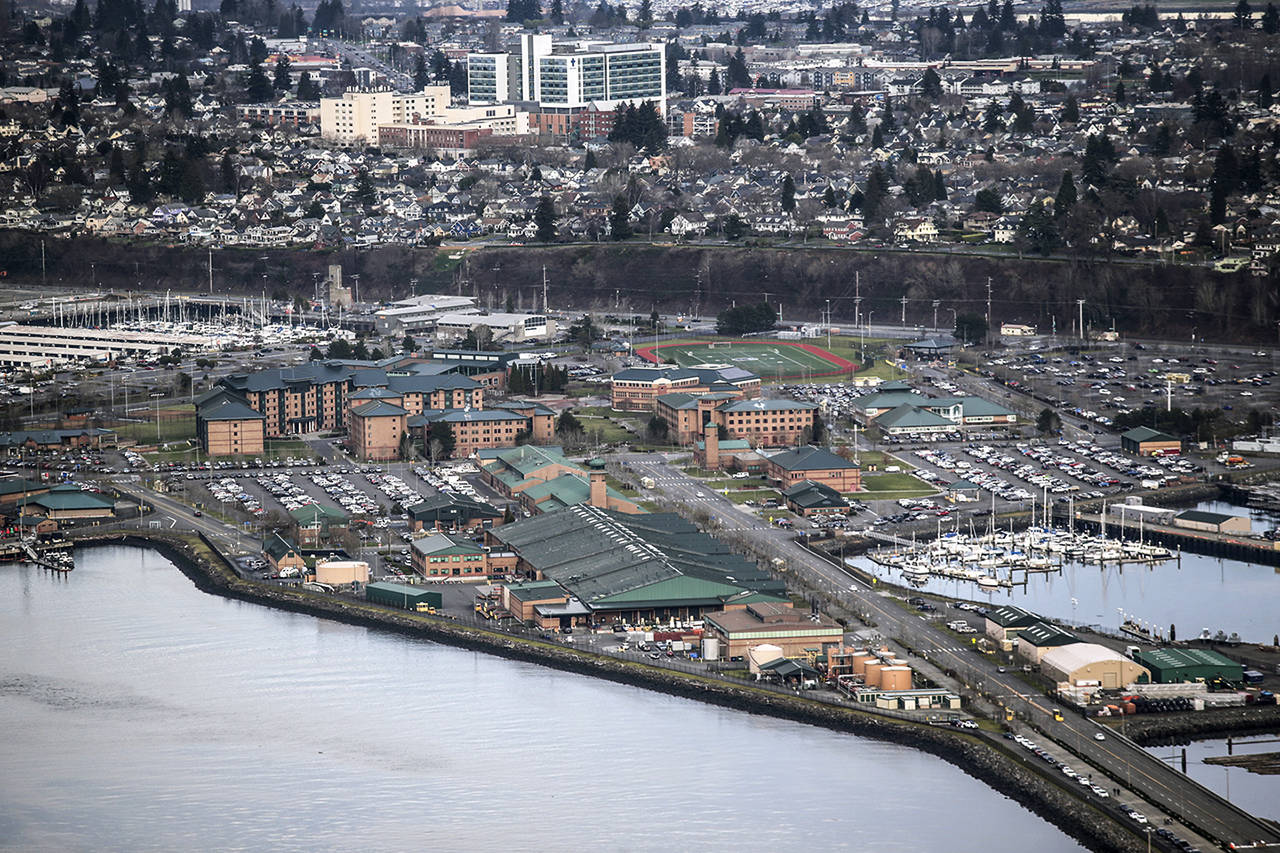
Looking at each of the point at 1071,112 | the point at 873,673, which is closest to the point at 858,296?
the point at 1071,112

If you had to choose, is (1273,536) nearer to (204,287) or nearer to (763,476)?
(763,476)

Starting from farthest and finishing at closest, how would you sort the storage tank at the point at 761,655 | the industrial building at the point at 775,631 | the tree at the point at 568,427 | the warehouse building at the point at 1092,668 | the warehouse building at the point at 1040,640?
the tree at the point at 568,427
the industrial building at the point at 775,631
the storage tank at the point at 761,655
the warehouse building at the point at 1040,640
the warehouse building at the point at 1092,668

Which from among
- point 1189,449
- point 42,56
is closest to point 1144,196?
point 1189,449

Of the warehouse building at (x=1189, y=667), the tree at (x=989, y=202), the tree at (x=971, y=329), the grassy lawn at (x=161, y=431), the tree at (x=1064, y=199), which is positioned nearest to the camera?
the warehouse building at (x=1189, y=667)

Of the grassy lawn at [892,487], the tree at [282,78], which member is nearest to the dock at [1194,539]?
the grassy lawn at [892,487]

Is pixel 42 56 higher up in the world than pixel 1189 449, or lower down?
higher up

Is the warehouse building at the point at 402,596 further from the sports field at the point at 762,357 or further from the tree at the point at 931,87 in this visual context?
the tree at the point at 931,87

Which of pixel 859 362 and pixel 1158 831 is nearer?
pixel 1158 831
